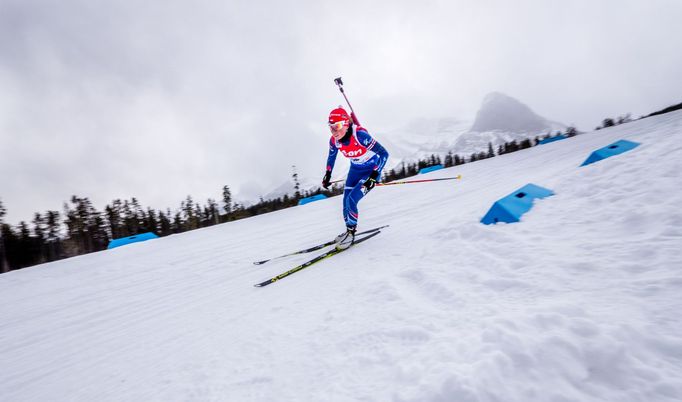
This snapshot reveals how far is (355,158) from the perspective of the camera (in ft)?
20.4

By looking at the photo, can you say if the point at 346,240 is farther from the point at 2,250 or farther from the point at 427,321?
the point at 2,250

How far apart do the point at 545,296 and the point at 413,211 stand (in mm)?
5813

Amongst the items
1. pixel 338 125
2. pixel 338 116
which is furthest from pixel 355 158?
pixel 338 116

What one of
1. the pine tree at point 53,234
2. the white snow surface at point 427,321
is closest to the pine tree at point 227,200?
the pine tree at point 53,234

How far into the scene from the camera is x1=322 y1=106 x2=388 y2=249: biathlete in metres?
5.92

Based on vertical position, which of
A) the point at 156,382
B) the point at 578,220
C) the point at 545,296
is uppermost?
the point at 578,220

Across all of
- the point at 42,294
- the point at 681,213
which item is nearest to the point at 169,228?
the point at 42,294

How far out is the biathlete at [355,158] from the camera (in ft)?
19.4

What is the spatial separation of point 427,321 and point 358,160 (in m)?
4.23

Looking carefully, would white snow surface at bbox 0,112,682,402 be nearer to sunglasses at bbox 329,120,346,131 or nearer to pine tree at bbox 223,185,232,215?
sunglasses at bbox 329,120,346,131

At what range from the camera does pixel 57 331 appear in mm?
4035

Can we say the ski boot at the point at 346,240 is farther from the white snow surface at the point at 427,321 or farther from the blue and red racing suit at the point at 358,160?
the white snow surface at the point at 427,321

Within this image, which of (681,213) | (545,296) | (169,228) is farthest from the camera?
(169,228)

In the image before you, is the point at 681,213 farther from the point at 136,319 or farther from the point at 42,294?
the point at 42,294
